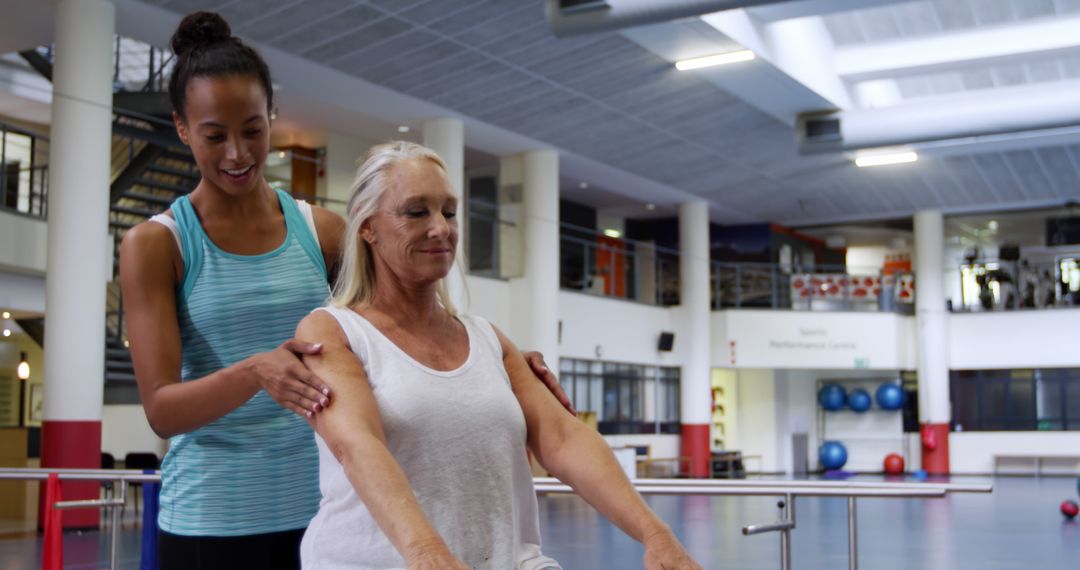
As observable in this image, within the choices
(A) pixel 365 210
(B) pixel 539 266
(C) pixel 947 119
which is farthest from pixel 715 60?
Answer: (A) pixel 365 210

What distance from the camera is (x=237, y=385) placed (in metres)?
1.72

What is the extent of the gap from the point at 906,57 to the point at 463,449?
1781 cm

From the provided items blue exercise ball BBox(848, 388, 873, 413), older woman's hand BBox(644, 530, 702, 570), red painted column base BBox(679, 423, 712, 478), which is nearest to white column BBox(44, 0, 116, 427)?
older woman's hand BBox(644, 530, 702, 570)

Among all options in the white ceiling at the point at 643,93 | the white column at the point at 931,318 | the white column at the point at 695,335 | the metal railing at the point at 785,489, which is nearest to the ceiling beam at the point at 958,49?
the white ceiling at the point at 643,93

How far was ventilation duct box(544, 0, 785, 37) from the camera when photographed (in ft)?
43.8

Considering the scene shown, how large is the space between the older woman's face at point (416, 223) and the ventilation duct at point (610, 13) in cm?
1198

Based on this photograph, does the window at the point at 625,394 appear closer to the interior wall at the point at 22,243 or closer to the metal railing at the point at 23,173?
the metal railing at the point at 23,173

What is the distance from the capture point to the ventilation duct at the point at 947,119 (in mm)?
17844

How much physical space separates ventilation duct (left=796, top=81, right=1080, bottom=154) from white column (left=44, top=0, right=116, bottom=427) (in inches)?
455

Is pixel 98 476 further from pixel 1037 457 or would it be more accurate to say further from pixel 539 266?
pixel 1037 457

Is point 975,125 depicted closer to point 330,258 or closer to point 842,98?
point 842,98

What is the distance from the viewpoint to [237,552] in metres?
1.94

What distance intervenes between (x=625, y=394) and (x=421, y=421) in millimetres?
22795

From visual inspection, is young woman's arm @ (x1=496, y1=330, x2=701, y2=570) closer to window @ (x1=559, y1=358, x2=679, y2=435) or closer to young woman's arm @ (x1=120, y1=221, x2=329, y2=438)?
young woman's arm @ (x1=120, y1=221, x2=329, y2=438)
